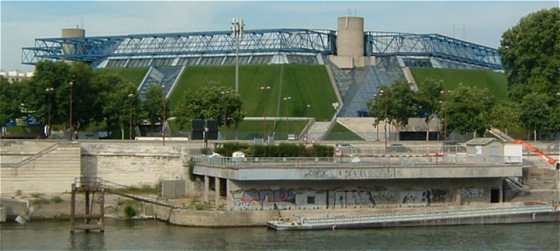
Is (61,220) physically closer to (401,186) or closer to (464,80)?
(401,186)

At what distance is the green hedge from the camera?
7900 centimetres

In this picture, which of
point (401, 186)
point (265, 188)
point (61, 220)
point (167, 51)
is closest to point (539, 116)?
point (401, 186)

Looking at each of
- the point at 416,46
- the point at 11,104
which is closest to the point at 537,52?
the point at 416,46

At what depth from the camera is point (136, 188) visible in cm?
8038

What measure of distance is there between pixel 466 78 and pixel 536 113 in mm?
38161

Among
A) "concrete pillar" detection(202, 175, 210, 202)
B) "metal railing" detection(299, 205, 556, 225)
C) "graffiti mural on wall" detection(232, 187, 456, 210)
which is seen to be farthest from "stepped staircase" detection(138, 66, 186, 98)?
"metal railing" detection(299, 205, 556, 225)

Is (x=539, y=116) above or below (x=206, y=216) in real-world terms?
above

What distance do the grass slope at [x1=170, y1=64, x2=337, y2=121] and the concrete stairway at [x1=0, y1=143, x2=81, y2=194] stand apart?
43.5 meters

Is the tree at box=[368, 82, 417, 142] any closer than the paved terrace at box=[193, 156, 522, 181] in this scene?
No

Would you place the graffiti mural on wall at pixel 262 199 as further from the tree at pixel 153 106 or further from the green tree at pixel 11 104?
the green tree at pixel 11 104

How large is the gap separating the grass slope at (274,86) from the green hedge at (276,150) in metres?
41.4

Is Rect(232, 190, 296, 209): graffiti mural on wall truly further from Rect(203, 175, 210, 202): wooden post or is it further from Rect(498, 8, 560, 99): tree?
Rect(498, 8, 560, 99): tree

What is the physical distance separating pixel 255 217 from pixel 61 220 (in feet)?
42.9

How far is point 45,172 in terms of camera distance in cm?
7719
